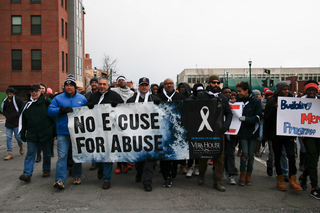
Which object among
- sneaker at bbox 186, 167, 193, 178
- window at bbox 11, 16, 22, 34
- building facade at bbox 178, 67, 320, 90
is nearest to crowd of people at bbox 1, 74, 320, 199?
sneaker at bbox 186, 167, 193, 178

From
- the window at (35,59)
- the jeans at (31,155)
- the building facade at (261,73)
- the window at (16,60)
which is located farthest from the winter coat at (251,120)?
the building facade at (261,73)

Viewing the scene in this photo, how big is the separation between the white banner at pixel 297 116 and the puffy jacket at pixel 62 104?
13.7 ft

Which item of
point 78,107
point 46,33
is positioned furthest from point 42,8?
point 78,107

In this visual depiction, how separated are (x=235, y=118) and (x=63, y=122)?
3625 millimetres

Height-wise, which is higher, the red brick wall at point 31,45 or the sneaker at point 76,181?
the red brick wall at point 31,45

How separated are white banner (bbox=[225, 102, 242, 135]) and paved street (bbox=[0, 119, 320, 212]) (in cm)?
116

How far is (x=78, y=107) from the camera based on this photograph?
18.4 ft

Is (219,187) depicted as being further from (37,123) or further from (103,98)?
(37,123)

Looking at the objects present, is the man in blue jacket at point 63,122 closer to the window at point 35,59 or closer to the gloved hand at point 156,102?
the gloved hand at point 156,102

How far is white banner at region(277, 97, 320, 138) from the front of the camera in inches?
209

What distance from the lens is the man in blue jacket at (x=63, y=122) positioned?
537 cm

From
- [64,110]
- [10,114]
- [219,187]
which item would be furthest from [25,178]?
[219,187]

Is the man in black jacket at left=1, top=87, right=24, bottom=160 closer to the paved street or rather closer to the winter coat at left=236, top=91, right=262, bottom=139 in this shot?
the paved street

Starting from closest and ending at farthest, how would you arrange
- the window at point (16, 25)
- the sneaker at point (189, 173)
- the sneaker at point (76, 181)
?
the sneaker at point (76, 181), the sneaker at point (189, 173), the window at point (16, 25)
